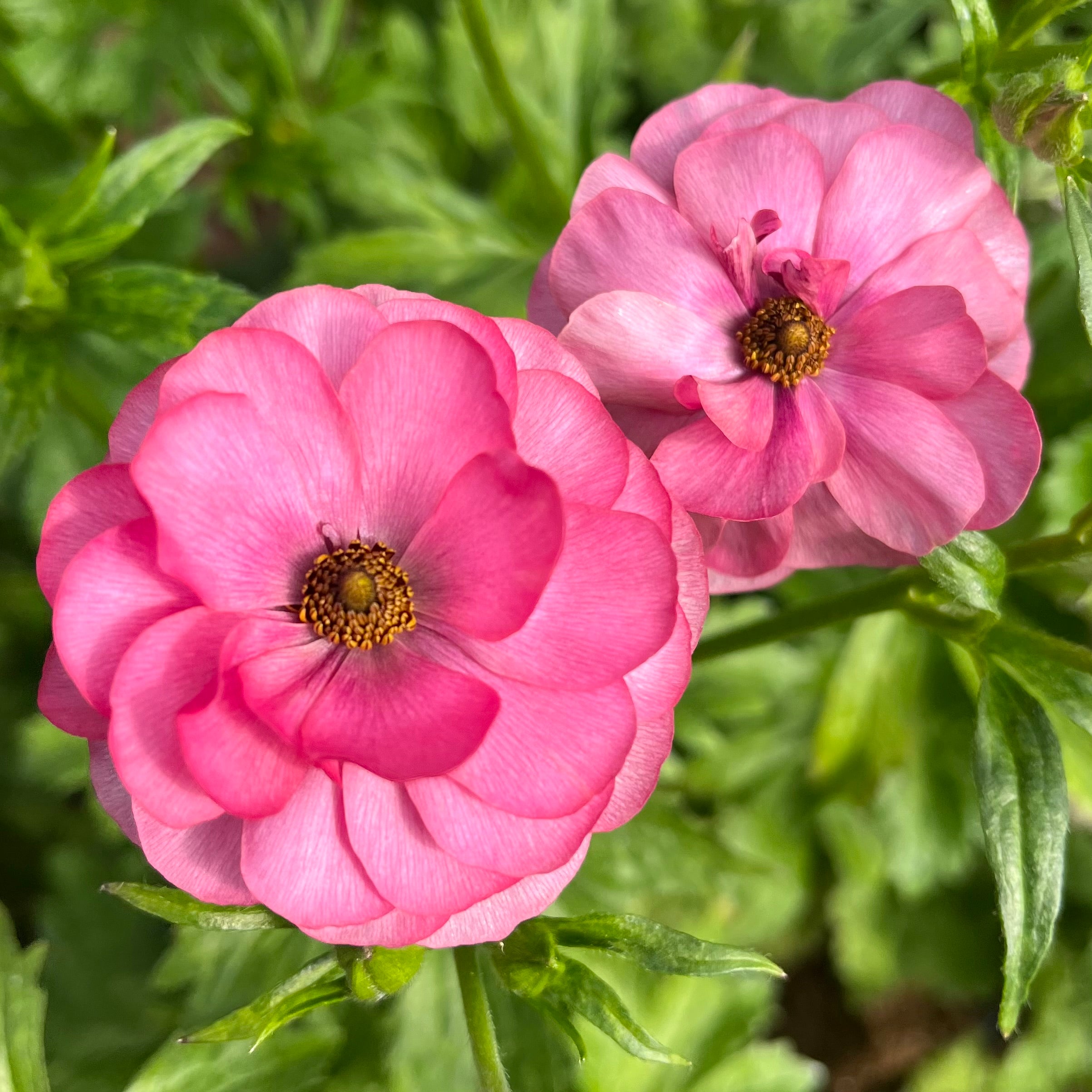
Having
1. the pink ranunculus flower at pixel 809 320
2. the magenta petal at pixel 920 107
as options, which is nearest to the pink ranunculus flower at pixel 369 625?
the pink ranunculus flower at pixel 809 320

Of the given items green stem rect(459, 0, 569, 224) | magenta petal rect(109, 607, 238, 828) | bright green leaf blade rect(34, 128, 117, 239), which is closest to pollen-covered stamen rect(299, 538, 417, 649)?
magenta petal rect(109, 607, 238, 828)

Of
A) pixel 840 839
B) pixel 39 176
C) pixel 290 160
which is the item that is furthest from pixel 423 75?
pixel 840 839

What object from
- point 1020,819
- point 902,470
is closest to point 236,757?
point 902,470

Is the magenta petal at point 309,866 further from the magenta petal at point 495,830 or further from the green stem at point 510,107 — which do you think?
the green stem at point 510,107

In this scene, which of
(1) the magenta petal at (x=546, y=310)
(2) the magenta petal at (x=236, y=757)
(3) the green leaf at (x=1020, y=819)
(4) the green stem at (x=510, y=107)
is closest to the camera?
(2) the magenta petal at (x=236, y=757)

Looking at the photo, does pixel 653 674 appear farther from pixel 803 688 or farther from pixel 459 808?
pixel 803 688

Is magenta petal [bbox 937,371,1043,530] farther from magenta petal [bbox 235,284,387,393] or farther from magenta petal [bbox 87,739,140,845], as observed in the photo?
magenta petal [bbox 87,739,140,845]

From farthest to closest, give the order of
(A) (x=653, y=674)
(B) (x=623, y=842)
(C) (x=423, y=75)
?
(C) (x=423, y=75) < (B) (x=623, y=842) < (A) (x=653, y=674)

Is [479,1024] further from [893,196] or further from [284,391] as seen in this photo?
[893,196]
